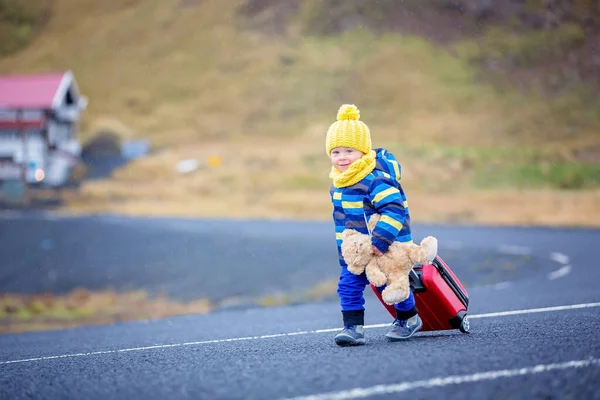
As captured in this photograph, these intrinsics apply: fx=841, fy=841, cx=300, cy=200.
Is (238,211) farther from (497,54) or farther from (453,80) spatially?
(497,54)

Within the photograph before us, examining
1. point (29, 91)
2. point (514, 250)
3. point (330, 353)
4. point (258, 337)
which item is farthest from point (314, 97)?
point (330, 353)

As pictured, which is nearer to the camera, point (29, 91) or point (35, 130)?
point (35, 130)

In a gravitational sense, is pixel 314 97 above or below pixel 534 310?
above

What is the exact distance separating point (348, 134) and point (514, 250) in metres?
16.9

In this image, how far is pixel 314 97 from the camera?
81.1m

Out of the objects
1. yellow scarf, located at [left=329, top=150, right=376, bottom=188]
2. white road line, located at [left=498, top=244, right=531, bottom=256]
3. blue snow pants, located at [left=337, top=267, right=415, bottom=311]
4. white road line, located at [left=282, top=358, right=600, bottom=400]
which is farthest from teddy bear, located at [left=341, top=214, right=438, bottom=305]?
white road line, located at [left=498, top=244, right=531, bottom=256]

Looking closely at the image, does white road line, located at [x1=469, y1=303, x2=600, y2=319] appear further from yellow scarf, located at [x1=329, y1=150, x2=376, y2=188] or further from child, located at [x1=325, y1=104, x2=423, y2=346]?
yellow scarf, located at [x1=329, y1=150, x2=376, y2=188]

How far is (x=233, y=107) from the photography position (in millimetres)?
81688

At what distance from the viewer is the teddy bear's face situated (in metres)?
5.70

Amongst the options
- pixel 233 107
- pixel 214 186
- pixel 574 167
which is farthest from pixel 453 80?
pixel 214 186

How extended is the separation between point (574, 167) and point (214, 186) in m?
23.1

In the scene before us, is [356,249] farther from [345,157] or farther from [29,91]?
[29,91]

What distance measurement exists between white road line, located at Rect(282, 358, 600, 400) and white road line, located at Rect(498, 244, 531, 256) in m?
16.7

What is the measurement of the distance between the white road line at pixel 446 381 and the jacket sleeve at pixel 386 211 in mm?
1465
